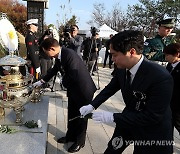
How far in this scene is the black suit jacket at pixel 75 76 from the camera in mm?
2807

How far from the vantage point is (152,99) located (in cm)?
148

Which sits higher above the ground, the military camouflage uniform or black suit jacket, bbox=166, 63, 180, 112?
the military camouflage uniform

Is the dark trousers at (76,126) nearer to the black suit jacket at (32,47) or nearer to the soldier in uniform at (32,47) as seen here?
the soldier in uniform at (32,47)

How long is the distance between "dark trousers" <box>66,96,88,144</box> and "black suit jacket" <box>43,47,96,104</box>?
0.48 ft

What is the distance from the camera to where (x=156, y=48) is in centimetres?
372

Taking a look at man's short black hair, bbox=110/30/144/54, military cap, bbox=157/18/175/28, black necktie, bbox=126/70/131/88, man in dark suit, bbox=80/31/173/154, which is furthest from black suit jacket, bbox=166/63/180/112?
man's short black hair, bbox=110/30/144/54

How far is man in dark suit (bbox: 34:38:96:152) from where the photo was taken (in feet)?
9.00

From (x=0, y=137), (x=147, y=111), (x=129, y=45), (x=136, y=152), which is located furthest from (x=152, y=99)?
(x=0, y=137)

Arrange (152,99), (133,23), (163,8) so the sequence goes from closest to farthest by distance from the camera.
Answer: (152,99) → (163,8) → (133,23)

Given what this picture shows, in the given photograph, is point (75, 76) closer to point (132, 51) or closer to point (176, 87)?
point (176, 87)

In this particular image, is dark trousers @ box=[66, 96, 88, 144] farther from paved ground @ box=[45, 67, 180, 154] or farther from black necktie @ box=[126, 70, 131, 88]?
black necktie @ box=[126, 70, 131, 88]

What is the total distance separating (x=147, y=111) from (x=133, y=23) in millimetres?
21511

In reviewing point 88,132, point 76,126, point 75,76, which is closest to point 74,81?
point 75,76

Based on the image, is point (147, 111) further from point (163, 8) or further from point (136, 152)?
point (163, 8)
